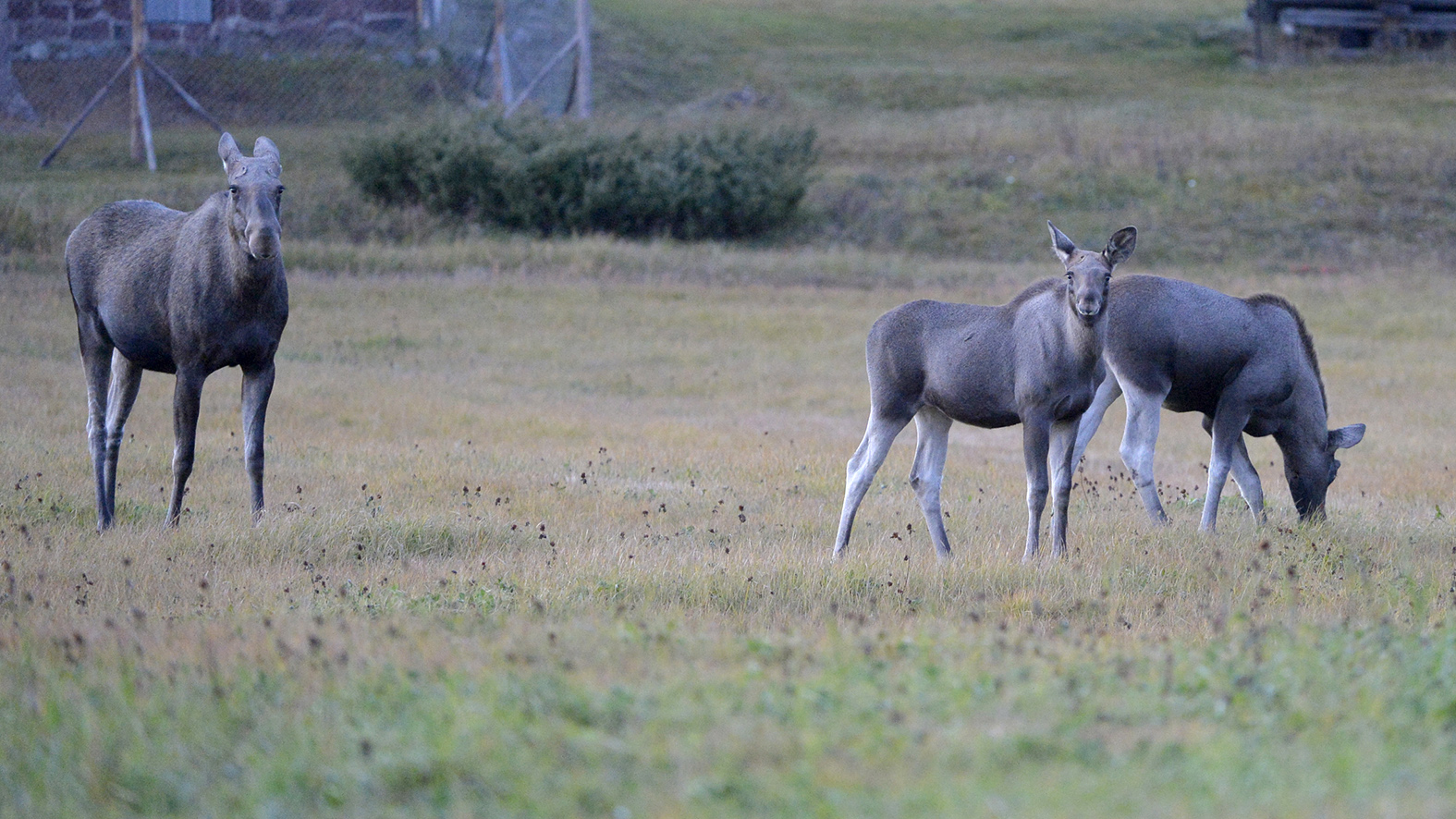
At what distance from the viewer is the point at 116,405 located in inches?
414

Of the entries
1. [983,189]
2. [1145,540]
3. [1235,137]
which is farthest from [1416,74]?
[1145,540]

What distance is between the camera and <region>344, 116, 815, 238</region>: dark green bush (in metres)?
28.5

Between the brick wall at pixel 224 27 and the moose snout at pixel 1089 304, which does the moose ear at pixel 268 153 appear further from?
the brick wall at pixel 224 27

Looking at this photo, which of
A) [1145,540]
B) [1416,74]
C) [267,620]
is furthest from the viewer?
[1416,74]

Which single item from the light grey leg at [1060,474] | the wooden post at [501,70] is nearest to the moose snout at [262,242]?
the light grey leg at [1060,474]

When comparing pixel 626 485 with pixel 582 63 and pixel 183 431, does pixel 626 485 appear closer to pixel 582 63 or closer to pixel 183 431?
pixel 183 431

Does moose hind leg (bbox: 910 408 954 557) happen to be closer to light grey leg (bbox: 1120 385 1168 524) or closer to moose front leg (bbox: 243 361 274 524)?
light grey leg (bbox: 1120 385 1168 524)

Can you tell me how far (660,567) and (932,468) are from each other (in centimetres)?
248

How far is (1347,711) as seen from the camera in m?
4.95

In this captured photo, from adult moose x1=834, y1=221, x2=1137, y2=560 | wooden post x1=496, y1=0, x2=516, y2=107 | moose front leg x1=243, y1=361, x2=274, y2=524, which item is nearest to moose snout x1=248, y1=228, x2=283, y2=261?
moose front leg x1=243, y1=361, x2=274, y2=524

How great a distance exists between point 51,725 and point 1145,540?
23.8ft

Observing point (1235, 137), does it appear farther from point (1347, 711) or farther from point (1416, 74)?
point (1347, 711)

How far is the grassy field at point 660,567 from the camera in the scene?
443 centimetres

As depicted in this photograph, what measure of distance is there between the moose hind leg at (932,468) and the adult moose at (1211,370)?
1713mm
